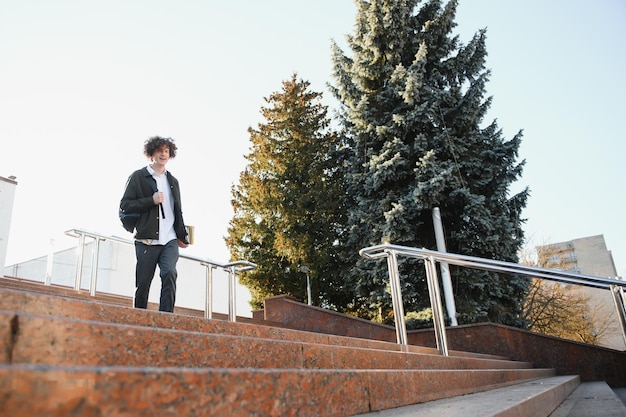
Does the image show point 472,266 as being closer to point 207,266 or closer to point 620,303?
point 620,303

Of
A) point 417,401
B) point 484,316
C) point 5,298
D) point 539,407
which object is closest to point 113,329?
point 5,298

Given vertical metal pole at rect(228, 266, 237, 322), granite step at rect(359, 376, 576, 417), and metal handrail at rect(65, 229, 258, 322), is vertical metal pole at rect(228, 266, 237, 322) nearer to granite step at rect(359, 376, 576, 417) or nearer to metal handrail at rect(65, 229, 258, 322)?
metal handrail at rect(65, 229, 258, 322)

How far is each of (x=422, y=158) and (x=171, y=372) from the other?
9.83m

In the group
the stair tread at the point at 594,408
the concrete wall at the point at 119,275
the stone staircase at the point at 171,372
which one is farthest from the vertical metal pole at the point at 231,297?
the concrete wall at the point at 119,275

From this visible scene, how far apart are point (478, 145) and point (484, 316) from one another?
448 cm

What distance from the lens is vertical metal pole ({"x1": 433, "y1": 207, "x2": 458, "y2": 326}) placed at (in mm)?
8875

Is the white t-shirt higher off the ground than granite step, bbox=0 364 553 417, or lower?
higher

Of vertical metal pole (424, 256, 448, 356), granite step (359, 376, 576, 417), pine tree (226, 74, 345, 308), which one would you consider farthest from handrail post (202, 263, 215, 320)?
pine tree (226, 74, 345, 308)

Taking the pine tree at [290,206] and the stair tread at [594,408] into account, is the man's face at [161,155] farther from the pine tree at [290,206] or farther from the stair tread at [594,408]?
the pine tree at [290,206]

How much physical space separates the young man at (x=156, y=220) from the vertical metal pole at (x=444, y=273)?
637 cm

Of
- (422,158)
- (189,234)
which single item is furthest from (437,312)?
(422,158)

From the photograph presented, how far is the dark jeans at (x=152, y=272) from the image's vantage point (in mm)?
3596

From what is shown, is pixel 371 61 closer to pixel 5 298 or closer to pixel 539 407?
pixel 539 407

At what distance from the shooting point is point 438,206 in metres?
10.5
